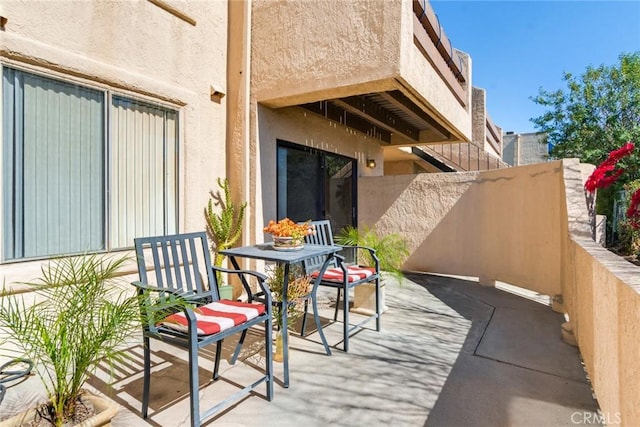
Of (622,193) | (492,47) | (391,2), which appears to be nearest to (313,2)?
(391,2)

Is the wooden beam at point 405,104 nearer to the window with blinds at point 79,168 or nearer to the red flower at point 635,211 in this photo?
the red flower at point 635,211

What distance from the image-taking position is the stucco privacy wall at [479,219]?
5.21 metres

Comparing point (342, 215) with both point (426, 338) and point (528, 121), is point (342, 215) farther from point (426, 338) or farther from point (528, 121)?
point (528, 121)

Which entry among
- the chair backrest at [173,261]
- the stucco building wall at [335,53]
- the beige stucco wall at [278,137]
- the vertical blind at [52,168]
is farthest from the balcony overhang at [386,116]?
the chair backrest at [173,261]

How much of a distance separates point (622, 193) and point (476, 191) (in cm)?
214

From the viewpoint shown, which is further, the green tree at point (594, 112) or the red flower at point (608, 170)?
the green tree at point (594, 112)

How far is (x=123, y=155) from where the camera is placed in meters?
3.81

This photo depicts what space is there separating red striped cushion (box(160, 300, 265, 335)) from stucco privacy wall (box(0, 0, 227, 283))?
5.52ft

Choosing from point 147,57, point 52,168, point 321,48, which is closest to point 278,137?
point 321,48

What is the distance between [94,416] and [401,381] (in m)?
2.11

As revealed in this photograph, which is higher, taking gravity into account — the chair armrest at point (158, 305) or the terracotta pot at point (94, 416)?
the chair armrest at point (158, 305)

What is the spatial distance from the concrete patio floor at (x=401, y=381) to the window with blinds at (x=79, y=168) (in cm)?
Result: 125

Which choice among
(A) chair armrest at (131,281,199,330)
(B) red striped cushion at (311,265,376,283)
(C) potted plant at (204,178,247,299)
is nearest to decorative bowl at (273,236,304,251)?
(B) red striped cushion at (311,265,376,283)

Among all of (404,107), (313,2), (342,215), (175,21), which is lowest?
(342,215)
